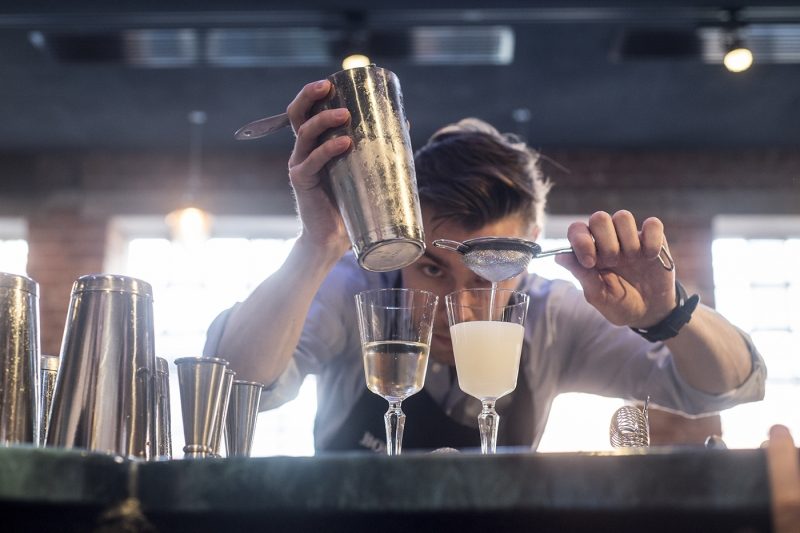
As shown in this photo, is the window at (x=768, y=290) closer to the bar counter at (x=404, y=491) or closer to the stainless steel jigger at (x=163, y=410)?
Answer: the stainless steel jigger at (x=163, y=410)

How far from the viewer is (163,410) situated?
1.22m

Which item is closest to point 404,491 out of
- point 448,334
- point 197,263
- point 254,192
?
point 448,334

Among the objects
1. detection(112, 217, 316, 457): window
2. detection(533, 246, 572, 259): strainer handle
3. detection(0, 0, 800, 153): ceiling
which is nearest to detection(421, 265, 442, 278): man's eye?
detection(533, 246, 572, 259): strainer handle

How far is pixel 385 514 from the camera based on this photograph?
25.7 inches

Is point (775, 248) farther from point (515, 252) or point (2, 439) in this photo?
point (2, 439)

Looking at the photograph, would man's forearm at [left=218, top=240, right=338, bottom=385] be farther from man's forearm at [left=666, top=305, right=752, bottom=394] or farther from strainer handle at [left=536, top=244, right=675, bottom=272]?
man's forearm at [left=666, top=305, right=752, bottom=394]

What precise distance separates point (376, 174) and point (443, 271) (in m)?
0.67

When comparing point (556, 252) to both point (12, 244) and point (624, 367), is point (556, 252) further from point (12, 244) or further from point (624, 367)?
point (12, 244)

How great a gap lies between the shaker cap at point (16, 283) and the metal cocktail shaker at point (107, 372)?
5 centimetres

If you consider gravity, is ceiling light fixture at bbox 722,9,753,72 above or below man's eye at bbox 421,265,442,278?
above

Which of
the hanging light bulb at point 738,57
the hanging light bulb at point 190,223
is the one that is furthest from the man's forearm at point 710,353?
the hanging light bulb at point 190,223

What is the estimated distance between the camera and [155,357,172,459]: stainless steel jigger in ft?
3.91

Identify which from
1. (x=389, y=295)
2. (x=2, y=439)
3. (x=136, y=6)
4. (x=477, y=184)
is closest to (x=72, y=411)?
(x=2, y=439)

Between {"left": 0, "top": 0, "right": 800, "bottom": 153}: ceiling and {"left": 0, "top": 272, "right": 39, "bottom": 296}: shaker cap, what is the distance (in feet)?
9.78
